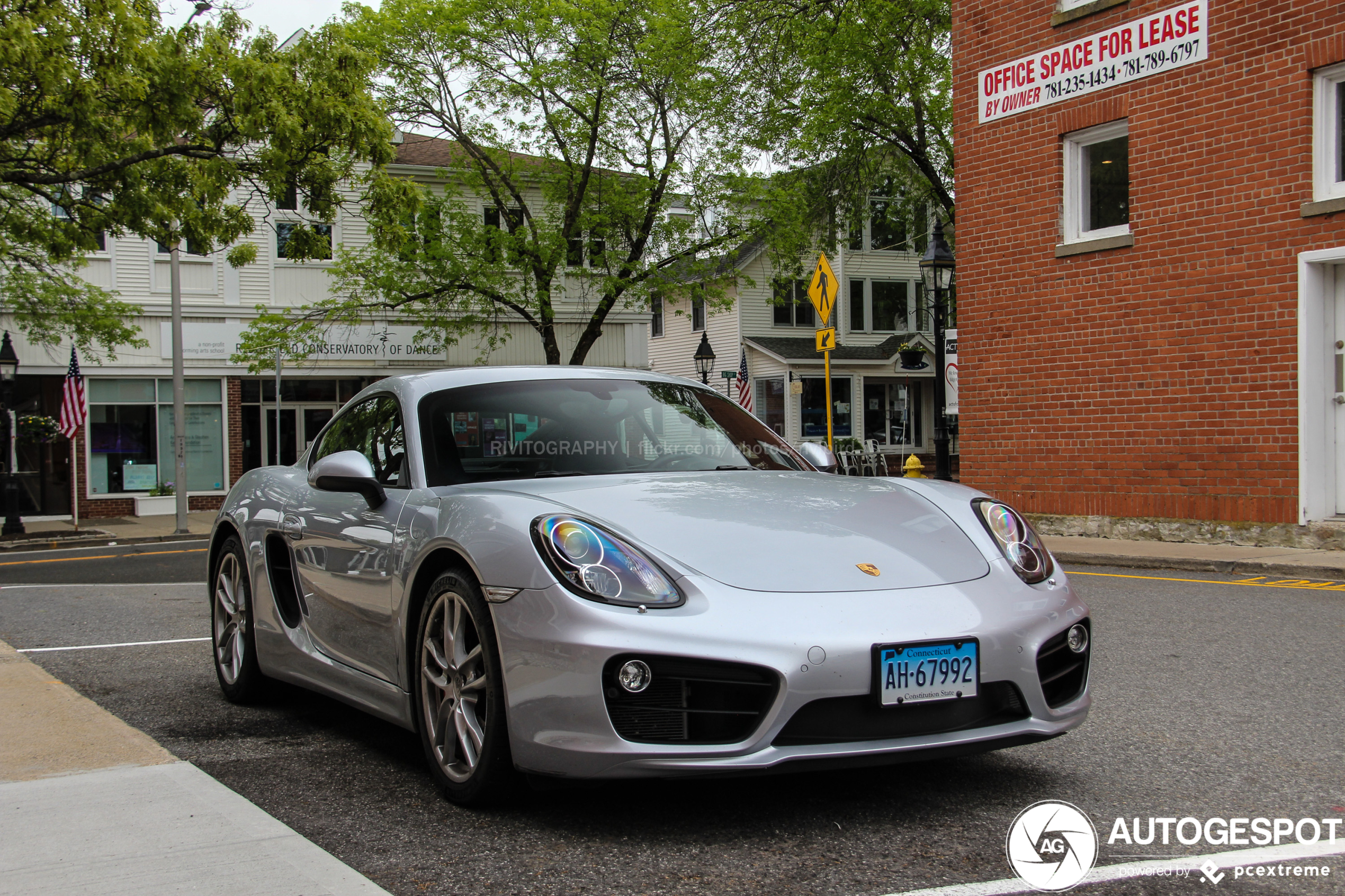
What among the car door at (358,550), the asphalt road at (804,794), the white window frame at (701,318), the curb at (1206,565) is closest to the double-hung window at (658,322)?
the white window frame at (701,318)

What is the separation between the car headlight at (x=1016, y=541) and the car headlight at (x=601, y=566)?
118 cm

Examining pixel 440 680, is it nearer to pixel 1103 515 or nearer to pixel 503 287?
pixel 1103 515

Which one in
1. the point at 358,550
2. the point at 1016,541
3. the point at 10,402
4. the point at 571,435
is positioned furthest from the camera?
the point at 10,402

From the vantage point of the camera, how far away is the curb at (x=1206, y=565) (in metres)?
10.7

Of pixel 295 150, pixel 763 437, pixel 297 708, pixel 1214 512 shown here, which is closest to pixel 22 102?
pixel 295 150

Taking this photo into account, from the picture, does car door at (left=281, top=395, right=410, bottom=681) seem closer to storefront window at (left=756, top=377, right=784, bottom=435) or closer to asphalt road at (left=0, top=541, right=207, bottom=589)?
asphalt road at (left=0, top=541, right=207, bottom=589)

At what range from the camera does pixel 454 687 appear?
3701mm

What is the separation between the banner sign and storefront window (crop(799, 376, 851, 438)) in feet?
89.6

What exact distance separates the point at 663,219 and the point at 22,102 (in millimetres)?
15678

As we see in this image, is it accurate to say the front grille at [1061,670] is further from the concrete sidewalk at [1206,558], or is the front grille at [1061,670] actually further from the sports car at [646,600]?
the concrete sidewalk at [1206,558]

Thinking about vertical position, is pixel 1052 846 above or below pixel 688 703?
below

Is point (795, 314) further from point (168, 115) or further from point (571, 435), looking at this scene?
point (571, 435)

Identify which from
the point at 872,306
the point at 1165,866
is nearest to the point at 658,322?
the point at 872,306

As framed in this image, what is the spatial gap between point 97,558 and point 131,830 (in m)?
14.7
